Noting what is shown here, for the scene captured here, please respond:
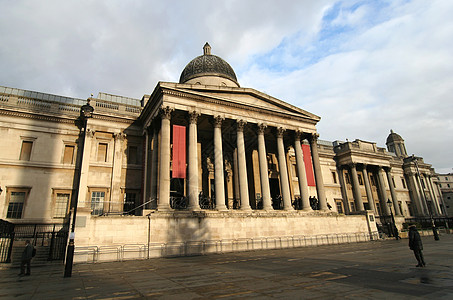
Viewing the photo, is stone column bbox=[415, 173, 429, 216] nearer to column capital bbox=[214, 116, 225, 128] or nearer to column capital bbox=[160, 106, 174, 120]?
column capital bbox=[214, 116, 225, 128]

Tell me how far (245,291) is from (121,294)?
10.3 ft

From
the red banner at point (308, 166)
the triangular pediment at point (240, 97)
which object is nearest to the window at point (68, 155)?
the triangular pediment at point (240, 97)

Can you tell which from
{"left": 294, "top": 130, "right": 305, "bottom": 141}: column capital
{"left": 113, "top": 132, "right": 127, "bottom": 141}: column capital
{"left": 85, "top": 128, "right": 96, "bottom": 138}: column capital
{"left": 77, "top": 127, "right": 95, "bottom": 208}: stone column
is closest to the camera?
{"left": 77, "top": 127, "right": 95, "bottom": 208}: stone column

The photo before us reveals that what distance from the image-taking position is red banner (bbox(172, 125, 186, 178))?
19812 mm

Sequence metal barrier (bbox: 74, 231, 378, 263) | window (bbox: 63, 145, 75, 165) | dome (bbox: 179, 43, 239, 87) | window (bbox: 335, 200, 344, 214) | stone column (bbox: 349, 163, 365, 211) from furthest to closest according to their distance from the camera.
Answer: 1. window (bbox: 335, 200, 344, 214)
2. stone column (bbox: 349, 163, 365, 211)
3. dome (bbox: 179, 43, 239, 87)
4. window (bbox: 63, 145, 75, 165)
5. metal barrier (bbox: 74, 231, 378, 263)

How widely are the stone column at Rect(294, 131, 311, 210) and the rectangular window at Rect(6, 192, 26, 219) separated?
2446 centimetres

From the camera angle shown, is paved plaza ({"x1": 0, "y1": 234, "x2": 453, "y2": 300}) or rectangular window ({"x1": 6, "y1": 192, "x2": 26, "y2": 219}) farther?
rectangular window ({"x1": 6, "y1": 192, "x2": 26, "y2": 219})

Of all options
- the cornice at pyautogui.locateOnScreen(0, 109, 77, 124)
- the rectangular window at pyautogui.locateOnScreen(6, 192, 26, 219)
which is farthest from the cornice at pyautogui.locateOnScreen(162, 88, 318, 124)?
the rectangular window at pyautogui.locateOnScreen(6, 192, 26, 219)

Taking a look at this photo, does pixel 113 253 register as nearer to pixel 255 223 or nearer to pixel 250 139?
pixel 255 223

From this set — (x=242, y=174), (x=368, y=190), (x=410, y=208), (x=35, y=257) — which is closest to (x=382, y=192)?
(x=368, y=190)

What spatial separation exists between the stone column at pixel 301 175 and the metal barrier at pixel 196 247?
326 cm

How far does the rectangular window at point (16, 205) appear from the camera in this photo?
70.6ft

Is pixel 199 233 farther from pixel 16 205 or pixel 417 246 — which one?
pixel 16 205

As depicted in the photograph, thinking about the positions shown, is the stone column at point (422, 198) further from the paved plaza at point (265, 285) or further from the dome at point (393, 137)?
the paved plaza at point (265, 285)
